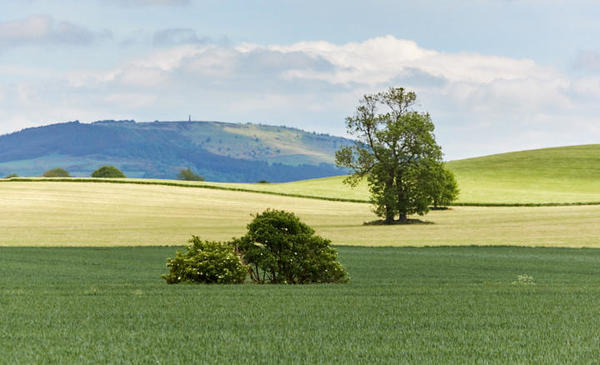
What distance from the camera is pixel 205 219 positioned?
68.5 m

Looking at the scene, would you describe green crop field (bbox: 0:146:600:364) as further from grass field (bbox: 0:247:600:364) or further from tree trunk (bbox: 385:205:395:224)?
tree trunk (bbox: 385:205:395:224)

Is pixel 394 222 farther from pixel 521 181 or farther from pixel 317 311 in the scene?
pixel 317 311

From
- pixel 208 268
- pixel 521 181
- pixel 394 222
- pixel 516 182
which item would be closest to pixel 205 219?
Answer: pixel 394 222

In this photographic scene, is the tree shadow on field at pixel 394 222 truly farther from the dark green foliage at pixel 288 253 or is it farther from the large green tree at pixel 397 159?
the dark green foliage at pixel 288 253

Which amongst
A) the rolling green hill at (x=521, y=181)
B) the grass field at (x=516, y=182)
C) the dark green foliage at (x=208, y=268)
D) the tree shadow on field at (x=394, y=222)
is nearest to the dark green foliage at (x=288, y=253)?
the dark green foliage at (x=208, y=268)

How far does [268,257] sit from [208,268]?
65.6 inches

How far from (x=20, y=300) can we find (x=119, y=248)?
2796 centimetres

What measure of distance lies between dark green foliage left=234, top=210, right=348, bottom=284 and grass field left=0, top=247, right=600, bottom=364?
218 cm

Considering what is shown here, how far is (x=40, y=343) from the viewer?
9.94 meters

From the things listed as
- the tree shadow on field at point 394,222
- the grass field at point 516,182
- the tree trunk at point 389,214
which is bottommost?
the tree shadow on field at point 394,222

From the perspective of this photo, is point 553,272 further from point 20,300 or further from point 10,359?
point 10,359

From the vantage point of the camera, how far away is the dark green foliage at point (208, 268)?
19688 mm

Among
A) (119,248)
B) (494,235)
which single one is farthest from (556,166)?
(119,248)

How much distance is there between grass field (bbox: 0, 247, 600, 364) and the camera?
30.0 ft
